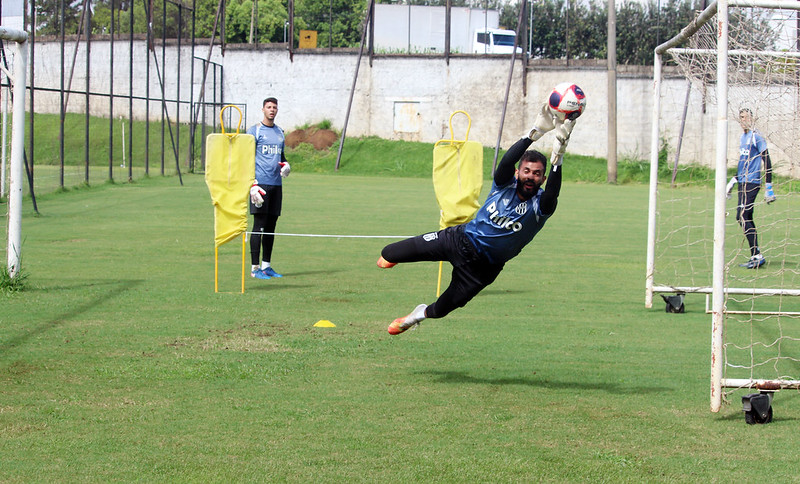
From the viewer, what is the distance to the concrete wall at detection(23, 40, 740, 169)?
41500 millimetres

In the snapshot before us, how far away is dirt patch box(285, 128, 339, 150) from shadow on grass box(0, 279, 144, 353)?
32.7 m

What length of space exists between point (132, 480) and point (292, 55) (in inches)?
1657

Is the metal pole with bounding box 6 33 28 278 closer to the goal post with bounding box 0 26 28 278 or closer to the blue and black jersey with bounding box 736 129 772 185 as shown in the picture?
the goal post with bounding box 0 26 28 278

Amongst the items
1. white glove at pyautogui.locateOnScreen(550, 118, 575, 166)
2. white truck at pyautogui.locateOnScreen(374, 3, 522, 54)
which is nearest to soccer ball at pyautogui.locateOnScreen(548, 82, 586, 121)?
white glove at pyautogui.locateOnScreen(550, 118, 575, 166)

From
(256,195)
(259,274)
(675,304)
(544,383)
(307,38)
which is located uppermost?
(307,38)

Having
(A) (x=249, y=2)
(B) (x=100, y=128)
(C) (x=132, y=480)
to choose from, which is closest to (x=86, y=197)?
(B) (x=100, y=128)

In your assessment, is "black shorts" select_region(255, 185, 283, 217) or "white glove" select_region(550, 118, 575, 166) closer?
"white glove" select_region(550, 118, 575, 166)

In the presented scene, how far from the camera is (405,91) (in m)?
44.4

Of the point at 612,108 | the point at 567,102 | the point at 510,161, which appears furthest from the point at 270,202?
the point at 612,108

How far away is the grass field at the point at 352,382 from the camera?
496cm

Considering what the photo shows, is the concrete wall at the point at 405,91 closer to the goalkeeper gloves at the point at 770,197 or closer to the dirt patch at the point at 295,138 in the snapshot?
the dirt patch at the point at 295,138

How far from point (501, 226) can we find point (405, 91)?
38.5m

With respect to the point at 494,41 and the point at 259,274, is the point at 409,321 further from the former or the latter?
the point at 494,41

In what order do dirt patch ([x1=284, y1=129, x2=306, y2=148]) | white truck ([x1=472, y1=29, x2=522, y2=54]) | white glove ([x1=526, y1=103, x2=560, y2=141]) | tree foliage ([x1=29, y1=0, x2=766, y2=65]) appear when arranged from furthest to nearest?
white truck ([x1=472, y1=29, x2=522, y2=54]) → dirt patch ([x1=284, y1=129, x2=306, y2=148]) → tree foliage ([x1=29, y1=0, x2=766, y2=65]) → white glove ([x1=526, y1=103, x2=560, y2=141])
